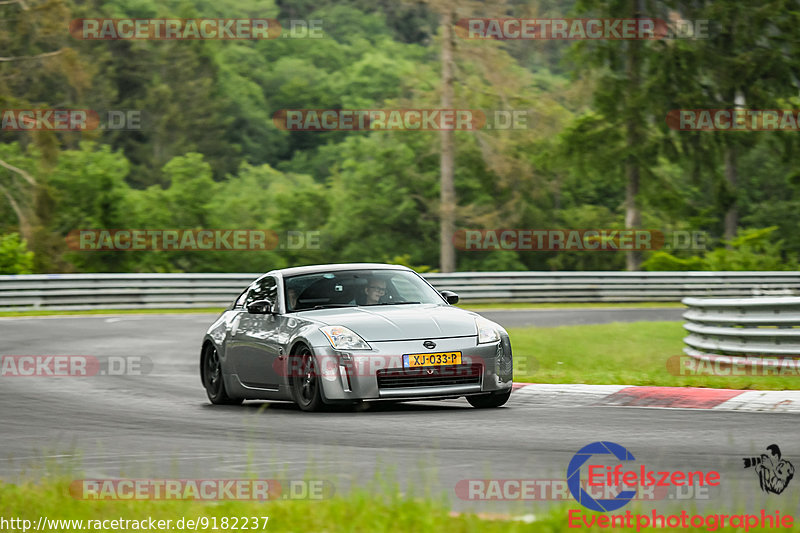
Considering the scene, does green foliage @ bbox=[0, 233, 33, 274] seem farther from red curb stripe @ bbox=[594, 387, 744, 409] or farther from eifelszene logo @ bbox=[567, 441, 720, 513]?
eifelszene logo @ bbox=[567, 441, 720, 513]

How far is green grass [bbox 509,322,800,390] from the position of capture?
43.5 feet

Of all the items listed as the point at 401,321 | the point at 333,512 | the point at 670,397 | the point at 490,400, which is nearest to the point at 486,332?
the point at 490,400

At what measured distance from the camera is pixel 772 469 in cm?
694

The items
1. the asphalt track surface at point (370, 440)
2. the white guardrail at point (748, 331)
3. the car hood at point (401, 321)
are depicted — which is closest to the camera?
the asphalt track surface at point (370, 440)

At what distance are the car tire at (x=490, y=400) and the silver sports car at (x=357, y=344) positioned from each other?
0.5 inches

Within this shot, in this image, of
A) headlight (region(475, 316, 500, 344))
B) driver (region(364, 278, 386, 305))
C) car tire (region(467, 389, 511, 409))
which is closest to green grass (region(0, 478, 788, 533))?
headlight (region(475, 316, 500, 344))

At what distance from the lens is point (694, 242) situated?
47375mm

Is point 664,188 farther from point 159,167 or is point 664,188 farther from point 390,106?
point 159,167

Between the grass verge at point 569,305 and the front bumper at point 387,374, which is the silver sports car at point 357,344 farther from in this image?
the grass verge at point 569,305

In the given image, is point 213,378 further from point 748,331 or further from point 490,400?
point 748,331

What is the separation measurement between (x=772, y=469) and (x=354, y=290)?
5846mm

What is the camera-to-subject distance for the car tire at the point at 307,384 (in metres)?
11.0

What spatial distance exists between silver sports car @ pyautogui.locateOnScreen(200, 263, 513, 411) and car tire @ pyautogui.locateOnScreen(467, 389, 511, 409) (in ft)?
0.04

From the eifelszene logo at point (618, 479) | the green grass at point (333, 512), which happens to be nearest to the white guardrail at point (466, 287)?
the eifelszene logo at point (618, 479)
